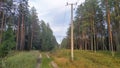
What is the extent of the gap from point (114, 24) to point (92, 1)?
32.1 feet

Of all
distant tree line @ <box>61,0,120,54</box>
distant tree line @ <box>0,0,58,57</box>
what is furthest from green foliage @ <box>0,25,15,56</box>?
distant tree line @ <box>61,0,120,54</box>

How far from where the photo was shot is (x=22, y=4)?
214ft

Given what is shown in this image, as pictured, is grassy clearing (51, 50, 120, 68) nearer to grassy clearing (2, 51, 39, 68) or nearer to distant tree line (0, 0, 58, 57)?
grassy clearing (2, 51, 39, 68)

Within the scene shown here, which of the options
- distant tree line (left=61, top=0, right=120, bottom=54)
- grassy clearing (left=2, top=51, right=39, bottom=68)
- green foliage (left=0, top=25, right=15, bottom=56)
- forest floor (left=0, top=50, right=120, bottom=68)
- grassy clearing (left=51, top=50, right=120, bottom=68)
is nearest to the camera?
green foliage (left=0, top=25, right=15, bottom=56)

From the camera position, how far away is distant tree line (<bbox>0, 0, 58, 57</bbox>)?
20.8 m

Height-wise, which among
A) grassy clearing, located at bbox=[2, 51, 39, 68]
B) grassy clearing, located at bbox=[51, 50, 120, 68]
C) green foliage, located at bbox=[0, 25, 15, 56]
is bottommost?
grassy clearing, located at bbox=[51, 50, 120, 68]

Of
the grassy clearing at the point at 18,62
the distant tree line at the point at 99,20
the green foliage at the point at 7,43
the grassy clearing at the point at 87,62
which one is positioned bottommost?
the grassy clearing at the point at 87,62

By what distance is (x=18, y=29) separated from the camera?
6278cm

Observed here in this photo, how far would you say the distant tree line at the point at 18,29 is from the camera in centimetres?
2080

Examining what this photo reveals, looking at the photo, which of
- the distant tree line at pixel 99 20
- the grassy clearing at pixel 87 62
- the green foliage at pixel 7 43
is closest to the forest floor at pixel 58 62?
the grassy clearing at pixel 87 62

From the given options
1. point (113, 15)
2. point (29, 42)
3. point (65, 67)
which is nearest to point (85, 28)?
point (113, 15)

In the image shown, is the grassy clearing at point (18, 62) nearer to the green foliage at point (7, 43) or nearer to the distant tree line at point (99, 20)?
the green foliage at point (7, 43)

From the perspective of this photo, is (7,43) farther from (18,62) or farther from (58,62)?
(58,62)

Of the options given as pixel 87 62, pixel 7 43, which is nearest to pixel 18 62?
pixel 7 43
